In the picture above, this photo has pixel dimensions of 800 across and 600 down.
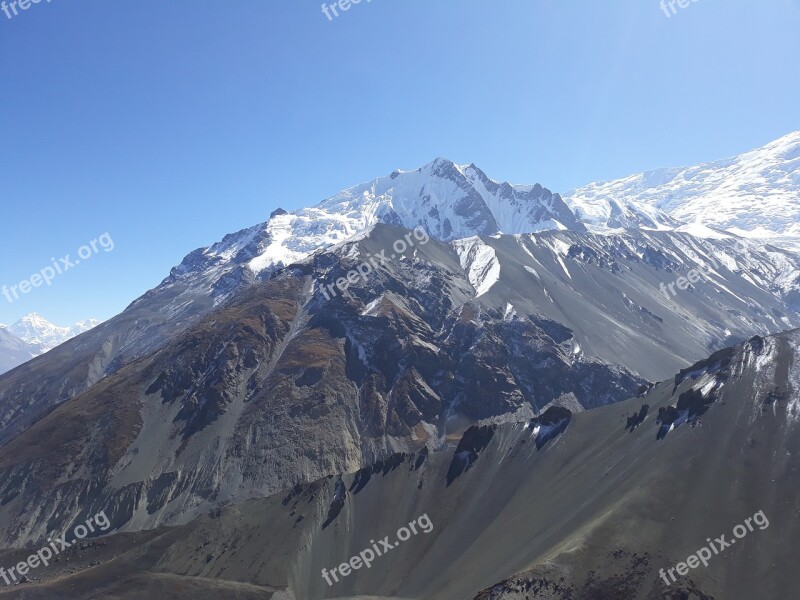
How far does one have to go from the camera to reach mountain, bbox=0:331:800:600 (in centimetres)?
9762

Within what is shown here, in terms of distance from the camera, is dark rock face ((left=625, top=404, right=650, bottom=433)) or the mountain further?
dark rock face ((left=625, top=404, right=650, bottom=433))

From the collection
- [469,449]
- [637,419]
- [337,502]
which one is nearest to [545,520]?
[637,419]

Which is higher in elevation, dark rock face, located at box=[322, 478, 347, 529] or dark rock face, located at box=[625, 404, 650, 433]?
dark rock face, located at box=[322, 478, 347, 529]

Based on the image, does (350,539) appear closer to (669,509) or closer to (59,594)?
(59,594)

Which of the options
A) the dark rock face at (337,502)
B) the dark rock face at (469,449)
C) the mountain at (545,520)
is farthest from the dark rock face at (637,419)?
the dark rock face at (337,502)

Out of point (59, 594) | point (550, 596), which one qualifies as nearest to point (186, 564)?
point (59, 594)

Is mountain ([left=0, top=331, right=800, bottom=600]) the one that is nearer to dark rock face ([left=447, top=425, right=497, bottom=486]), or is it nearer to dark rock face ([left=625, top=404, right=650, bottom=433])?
dark rock face ([left=625, top=404, right=650, bottom=433])

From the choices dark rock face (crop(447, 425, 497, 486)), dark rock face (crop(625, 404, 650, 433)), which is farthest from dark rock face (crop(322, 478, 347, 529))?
dark rock face (crop(625, 404, 650, 433))

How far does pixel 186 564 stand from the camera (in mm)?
148750

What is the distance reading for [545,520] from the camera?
125 m

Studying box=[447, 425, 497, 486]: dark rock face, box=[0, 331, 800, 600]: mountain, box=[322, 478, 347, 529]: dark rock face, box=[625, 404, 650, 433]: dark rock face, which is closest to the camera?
box=[0, 331, 800, 600]: mountain

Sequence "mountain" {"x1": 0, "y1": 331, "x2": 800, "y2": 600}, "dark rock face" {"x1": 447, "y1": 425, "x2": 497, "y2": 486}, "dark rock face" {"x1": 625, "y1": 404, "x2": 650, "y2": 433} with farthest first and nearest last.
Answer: "dark rock face" {"x1": 447, "y1": 425, "x2": 497, "y2": 486} → "dark rock face" {"x1": 625, "y1": 404, "x2": 650, "y2": 433} → "mountain" {"x1": 0, "y1": 331, "x2": 800, "y2": 600}

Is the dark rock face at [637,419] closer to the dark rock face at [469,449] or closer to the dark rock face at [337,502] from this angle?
the dark rock face at [469,449]

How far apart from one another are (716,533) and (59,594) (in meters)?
134
